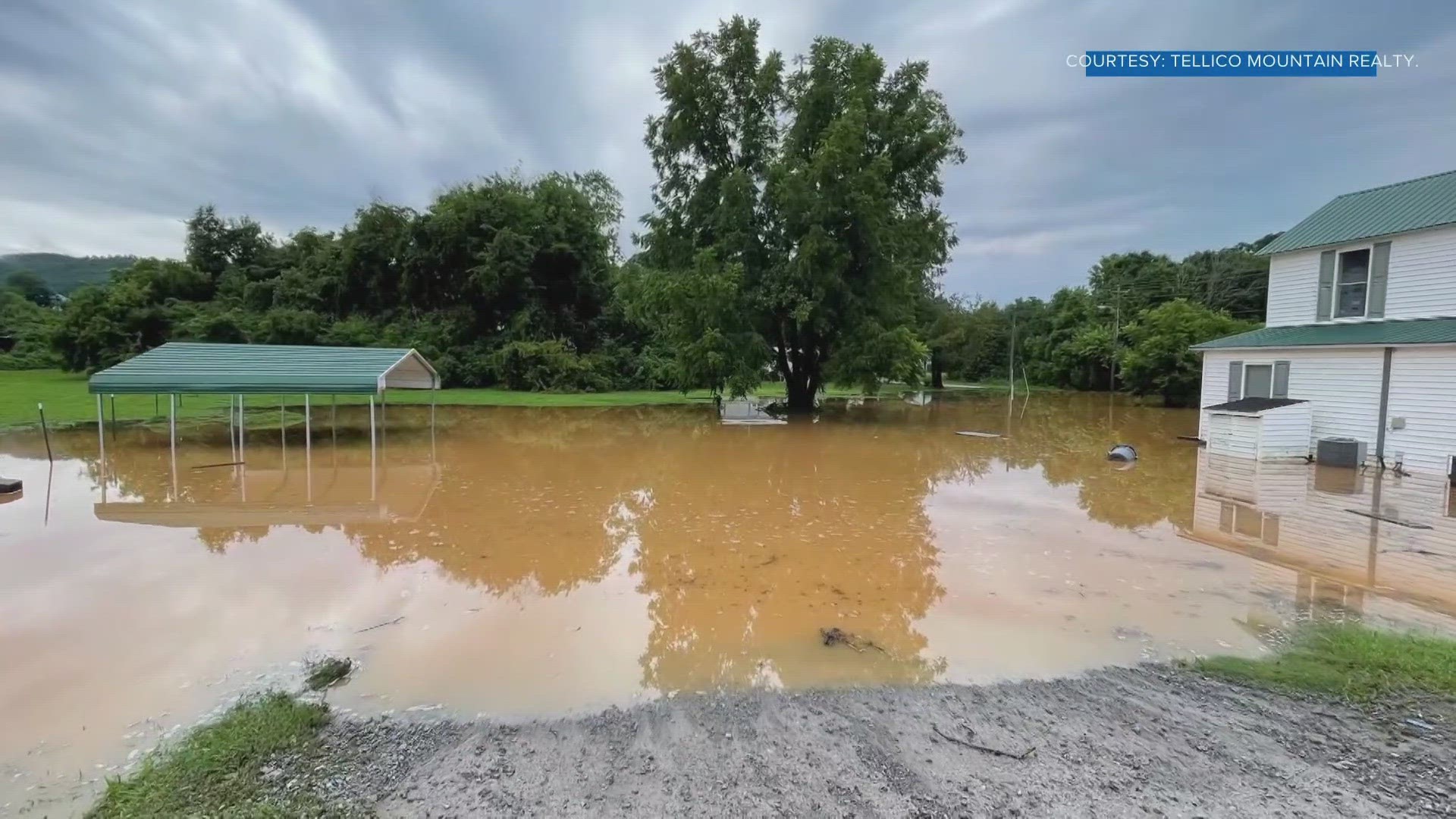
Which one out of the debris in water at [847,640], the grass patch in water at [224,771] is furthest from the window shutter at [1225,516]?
the grass patch in water at [224,771]

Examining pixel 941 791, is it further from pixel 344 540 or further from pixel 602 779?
pixel 344 540

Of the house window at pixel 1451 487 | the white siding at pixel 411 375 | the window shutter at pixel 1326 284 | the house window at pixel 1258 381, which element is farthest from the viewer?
the white siding at pixel 411 375

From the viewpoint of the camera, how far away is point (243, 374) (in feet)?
42.8

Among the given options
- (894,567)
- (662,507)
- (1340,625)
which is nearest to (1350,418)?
(1340,625)

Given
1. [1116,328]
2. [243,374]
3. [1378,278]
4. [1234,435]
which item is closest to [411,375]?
[243,374]

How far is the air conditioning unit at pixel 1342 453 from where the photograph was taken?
1264 cm

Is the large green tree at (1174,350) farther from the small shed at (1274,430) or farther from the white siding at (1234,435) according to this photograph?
the small shed at (1274,430)

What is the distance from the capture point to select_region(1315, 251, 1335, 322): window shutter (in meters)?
14.2

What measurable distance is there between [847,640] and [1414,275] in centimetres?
1511

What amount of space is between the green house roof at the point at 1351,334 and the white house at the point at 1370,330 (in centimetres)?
3

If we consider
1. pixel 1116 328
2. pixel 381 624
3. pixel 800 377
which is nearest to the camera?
pixel 381 624

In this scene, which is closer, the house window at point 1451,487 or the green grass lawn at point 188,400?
the house window at point 1451,487

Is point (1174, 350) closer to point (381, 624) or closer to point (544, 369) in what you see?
point (544, 369)

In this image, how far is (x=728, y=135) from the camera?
72.0ft
